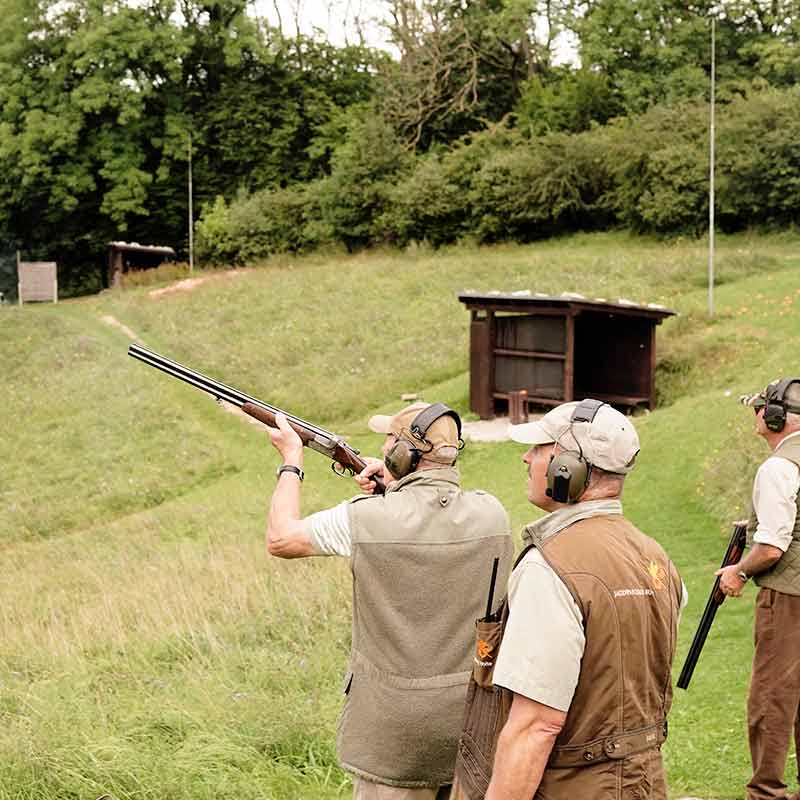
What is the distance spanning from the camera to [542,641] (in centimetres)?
287

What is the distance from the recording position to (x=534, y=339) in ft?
65.1

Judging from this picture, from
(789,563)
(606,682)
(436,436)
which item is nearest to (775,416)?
(789,563)

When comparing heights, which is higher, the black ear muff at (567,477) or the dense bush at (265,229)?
the dense bush at (265,229)

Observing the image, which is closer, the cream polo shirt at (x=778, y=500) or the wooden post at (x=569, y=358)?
the cream polo shirt at (x=778, y=500)

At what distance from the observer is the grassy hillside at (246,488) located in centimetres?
580

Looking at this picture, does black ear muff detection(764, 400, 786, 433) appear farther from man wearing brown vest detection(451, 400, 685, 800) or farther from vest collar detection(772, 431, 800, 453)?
man wearing brown vest detection(451, 400, 685, 800)

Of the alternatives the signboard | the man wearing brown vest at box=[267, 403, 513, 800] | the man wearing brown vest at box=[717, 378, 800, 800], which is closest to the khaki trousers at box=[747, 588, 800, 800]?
the man wearing brown vest at box=[717, 378, 800, 800]

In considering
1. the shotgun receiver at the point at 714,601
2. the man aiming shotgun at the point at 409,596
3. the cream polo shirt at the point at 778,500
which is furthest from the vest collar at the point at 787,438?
the man aiming shotgun at the point at 409,596

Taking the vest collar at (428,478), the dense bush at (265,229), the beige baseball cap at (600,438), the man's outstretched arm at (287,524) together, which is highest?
the dense bush at (265,229)

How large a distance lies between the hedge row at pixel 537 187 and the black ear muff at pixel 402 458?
99.0ft

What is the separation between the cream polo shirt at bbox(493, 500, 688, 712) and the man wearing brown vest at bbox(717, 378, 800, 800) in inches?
91.5

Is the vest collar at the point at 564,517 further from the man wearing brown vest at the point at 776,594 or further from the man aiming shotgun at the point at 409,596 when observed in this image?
the man wearing brown vest at the point at 776,594

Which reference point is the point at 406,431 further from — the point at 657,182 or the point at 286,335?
the point at 657,182

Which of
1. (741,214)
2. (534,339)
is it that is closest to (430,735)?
(534,339)
